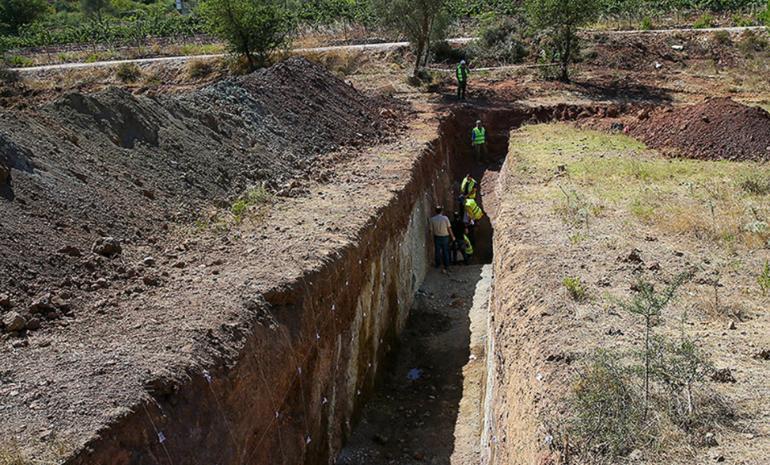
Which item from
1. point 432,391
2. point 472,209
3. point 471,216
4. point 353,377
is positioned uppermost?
point 472,209

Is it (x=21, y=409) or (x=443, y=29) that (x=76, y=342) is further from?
(x=443, y=29)

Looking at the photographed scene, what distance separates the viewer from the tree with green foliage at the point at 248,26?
31992 mm

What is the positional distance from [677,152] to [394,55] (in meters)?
19.2

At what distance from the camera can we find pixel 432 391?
12.6m

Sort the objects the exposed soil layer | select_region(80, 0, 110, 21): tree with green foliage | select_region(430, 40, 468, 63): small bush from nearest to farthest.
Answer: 1. the exposed soil layer
2. select_region(430, 40, 468, 63): small bush
3. select_region(80, 0, 110, 21): tree with green foliage

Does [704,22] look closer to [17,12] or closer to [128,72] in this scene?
[128,72]

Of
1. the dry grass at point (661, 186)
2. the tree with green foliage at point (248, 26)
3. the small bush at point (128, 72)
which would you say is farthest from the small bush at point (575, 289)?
the small bush at point (128, 72)

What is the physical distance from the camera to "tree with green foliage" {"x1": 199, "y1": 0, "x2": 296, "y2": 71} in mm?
31992

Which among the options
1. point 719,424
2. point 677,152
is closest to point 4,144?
point 719,424

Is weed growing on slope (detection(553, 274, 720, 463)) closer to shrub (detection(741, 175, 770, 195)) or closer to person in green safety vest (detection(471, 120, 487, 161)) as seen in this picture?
shrub (detection(741, 175, 770, 195))

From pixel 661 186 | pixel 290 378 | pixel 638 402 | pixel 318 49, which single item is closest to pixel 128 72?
pixel 318 49

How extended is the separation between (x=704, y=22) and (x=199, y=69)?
26052mm

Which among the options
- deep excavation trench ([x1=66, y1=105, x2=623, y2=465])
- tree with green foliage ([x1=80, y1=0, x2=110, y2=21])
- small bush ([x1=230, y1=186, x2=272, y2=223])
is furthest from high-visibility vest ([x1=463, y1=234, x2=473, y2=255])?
tree with green foliage ([x1=80, y1=0, x2=110, y2=21])

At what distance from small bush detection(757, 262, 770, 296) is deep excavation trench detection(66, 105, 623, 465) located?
4.01 metres
